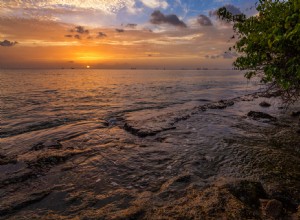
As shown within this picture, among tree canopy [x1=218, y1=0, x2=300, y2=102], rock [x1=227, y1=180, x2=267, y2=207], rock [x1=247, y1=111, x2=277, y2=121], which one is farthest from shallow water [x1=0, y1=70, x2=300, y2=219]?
tree canopy [x1=218, y1=0, x2=300, y2=102]

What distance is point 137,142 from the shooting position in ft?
48.7

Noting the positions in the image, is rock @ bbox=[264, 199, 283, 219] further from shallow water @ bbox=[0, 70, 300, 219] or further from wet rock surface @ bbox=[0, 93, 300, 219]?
shallow water @ bbox=[0, 70, 300, 219]

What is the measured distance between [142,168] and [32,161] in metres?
5.99

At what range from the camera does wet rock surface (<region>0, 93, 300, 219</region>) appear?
7.14 metres

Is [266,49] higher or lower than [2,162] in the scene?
higher

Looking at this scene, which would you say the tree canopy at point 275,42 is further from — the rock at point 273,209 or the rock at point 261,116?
the rock at point 261,116

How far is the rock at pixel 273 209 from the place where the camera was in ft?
21.1

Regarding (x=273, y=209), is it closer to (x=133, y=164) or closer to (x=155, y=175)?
(x=155, y=175)

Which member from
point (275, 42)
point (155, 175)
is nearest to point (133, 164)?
point (155, 175)

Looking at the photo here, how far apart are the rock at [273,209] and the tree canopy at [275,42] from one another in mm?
4898

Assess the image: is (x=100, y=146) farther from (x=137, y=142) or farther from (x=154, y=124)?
(x=154, y=124)

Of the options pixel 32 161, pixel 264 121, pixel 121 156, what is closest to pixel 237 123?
pixel 264 121

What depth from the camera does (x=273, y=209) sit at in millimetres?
6574

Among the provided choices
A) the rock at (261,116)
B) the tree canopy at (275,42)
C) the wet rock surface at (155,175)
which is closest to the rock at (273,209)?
the wet rock surface at (155,175)
